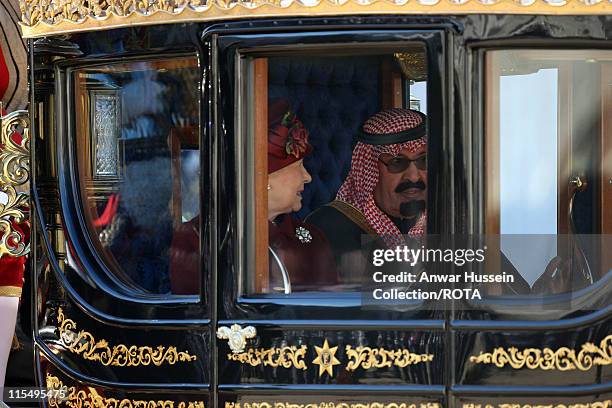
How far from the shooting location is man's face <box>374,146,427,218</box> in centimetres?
326

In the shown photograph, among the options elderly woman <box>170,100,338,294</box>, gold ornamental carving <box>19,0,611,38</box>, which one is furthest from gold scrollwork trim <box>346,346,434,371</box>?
gold ornamental carving <box>19,0,611,38</box>

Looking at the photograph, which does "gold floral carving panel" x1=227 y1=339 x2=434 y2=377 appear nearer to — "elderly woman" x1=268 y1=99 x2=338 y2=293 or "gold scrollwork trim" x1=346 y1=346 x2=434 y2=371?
"gold scrollwork trim" x1=346 y1=346 x2=434 y2=371

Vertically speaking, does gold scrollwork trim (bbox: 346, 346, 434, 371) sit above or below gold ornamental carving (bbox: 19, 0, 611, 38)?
below

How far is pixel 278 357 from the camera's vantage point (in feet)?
10.1

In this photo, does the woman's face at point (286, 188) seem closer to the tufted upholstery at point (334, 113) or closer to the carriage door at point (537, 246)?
the tufted upholstery at point (334, 113)

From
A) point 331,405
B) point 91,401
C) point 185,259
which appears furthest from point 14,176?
point 331,405

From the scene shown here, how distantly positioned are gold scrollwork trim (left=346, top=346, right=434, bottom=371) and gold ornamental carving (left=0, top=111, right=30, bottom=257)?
1.11 meters

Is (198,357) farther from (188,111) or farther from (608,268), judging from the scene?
(608,268)

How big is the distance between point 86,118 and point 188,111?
1.10 ft

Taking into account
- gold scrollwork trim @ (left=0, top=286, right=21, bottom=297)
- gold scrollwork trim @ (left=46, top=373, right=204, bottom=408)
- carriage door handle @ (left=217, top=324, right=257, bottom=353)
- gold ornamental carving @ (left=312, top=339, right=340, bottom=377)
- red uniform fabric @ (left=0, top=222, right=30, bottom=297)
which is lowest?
gold scrollwork trim @ (left=46, top=373, right=204, bottom=408)

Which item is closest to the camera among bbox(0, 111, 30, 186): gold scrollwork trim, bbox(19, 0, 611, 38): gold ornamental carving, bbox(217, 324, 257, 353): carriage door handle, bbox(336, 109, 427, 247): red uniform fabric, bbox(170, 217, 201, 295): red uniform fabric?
bbox(19, 0, 611, 38): gold ornamental carving

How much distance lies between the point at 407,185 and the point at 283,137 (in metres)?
0.40

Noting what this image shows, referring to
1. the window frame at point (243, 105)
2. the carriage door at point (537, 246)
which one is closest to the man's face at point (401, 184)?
the window frame at point (243, 105)

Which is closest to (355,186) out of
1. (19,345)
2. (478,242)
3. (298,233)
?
(298,233)
